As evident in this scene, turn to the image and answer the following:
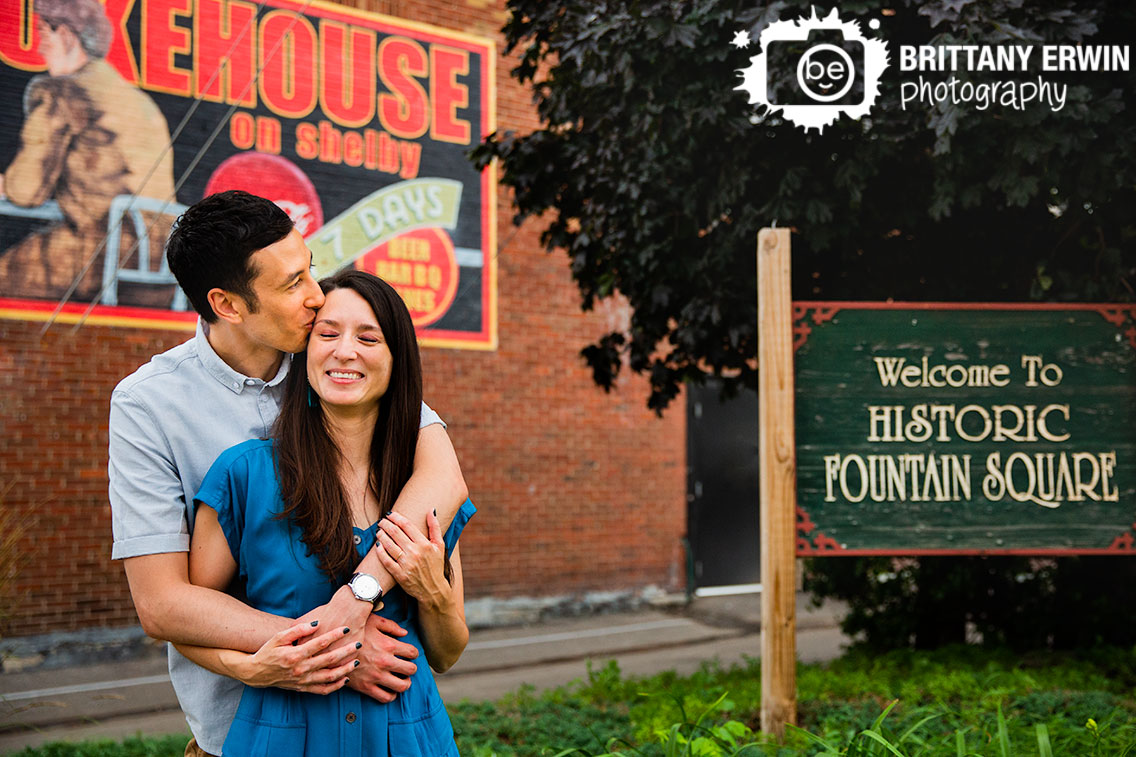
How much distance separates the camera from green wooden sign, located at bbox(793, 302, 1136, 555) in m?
4.52

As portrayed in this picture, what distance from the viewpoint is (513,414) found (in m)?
10.5

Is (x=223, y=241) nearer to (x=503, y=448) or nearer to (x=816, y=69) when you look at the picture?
(x=816, y=69)

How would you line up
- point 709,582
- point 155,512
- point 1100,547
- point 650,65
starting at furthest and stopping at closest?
point 709,582 → point 650,65 → point 1100,547 → point 155,512

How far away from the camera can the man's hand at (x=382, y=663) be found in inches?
78.6

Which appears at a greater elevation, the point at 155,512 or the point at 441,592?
the point at 155,512

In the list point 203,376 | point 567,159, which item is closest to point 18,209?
point 567,159

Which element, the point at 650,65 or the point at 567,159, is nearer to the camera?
the point at 650,65

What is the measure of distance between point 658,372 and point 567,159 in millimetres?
1446

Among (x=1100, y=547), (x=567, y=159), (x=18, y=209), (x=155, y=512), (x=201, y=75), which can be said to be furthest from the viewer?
(x=201, y=75)

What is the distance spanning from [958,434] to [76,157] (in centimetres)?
700

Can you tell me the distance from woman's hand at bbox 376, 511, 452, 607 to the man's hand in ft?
0.30

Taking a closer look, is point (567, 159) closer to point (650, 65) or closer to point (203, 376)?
point (650, 65)

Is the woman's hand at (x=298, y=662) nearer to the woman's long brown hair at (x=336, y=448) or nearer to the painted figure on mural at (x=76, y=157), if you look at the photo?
the woman's long brown hair at (x=336, y=448)

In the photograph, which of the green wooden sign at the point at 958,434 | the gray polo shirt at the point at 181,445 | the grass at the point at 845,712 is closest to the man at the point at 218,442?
the gray polo shirt at the point at 181,445
